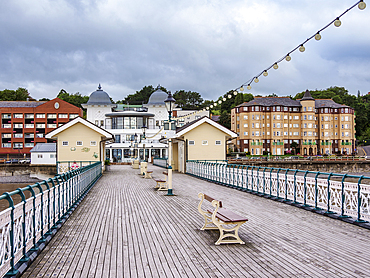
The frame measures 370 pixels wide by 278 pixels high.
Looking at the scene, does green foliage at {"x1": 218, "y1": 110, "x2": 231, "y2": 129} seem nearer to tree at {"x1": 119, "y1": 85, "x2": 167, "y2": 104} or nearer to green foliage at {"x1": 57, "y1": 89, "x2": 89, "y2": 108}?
tree at {"x1": 119, "y1": 85, "x2": 167, "y2": 104}

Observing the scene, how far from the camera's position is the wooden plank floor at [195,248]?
16.9 ft

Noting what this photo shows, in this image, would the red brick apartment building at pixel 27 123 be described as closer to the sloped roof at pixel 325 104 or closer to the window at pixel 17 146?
the window at pixel 17 146

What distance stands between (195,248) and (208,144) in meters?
23.9

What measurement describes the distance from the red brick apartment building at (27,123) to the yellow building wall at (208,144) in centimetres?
5105

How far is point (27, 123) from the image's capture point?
74.6m

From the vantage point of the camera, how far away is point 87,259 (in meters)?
5.74

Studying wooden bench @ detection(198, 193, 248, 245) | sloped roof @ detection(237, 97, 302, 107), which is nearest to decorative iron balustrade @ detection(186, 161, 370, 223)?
wooden bench @ detection(198, 193, 248, 245)

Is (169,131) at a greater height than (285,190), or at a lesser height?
greater

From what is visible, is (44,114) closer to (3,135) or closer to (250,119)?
(3,135)

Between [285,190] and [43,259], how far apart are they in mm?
8479

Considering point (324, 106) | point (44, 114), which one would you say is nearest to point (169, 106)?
point (44, 114)

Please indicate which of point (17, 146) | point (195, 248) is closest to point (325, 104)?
point (17, 146)

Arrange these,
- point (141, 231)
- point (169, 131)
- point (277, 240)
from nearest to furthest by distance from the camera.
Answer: point (277, 240), point (141, 231), point (169, 131)

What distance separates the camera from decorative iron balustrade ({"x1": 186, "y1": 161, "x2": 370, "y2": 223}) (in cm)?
829
